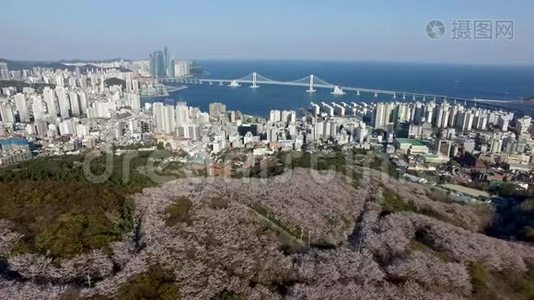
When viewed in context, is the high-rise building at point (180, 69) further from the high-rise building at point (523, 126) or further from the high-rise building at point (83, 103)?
the high-rise building at point (523, 126)

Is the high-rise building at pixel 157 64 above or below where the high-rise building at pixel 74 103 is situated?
above

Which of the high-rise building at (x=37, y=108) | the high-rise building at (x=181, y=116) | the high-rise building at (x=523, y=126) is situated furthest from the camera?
the high-rise building at (x=37, y=108)

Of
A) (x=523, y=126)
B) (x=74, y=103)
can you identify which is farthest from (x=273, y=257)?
(x=74, y=103)

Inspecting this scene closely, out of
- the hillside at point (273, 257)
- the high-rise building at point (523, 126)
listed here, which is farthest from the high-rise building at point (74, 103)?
the high-rise building at point (523, 126)

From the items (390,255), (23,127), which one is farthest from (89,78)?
(390,255)

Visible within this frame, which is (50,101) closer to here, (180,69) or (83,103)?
(83,103)

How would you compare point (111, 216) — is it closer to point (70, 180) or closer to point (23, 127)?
point (70, 180)

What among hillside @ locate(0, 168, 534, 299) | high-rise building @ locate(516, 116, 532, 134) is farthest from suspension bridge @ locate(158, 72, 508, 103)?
hillside @ locate(0, 168, 534, 299)

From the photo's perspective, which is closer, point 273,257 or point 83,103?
point 273,257

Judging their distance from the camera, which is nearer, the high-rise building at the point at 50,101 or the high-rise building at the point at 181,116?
the high-rise building at the point at 181,116

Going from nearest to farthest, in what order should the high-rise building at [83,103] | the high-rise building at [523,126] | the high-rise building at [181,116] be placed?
1. the high-rise building at [523,126]
2. the high-rise building at [181,116]
3. the high-rise building at [83,103]
